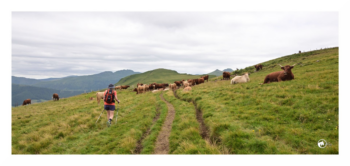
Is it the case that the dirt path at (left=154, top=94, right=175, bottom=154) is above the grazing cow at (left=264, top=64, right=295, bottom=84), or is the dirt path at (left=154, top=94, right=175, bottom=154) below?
below

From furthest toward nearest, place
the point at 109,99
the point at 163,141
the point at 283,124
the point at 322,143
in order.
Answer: the point at 109,99 → the point at 163,141 → the point at 283,124 → the point at 322,143

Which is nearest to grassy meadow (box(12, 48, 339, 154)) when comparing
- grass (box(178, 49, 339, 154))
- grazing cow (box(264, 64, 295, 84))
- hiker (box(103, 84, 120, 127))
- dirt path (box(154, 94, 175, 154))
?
grass (box(178, 49, 339, 154))

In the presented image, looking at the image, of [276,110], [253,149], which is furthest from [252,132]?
[276,110]

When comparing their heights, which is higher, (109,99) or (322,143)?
(109,99)

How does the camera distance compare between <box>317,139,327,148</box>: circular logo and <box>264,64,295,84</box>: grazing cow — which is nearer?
<box>317,139,327,148</box>: circular logo

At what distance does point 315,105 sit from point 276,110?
5.96ft

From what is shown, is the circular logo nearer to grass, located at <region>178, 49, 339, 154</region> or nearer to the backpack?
grass, located at <region>178, 49, 339, 154</region>

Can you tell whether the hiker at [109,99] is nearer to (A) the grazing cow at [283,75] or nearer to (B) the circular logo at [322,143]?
(B) the circular logo at [322,143]

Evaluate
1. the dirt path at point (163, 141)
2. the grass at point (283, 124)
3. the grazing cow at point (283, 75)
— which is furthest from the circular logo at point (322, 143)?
the grazing cow at point (283, 75)

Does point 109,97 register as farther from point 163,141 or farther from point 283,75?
point 283,75

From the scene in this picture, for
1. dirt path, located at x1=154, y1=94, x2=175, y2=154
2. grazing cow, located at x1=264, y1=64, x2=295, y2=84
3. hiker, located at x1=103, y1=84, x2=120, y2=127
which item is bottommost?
dirt path, located at x1=154, y1=94, x2=175, y2=154

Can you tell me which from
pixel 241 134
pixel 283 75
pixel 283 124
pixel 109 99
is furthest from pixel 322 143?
pixel 283 75

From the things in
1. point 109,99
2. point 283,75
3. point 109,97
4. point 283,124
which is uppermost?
point 283,75

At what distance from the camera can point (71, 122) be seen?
1202 cm
